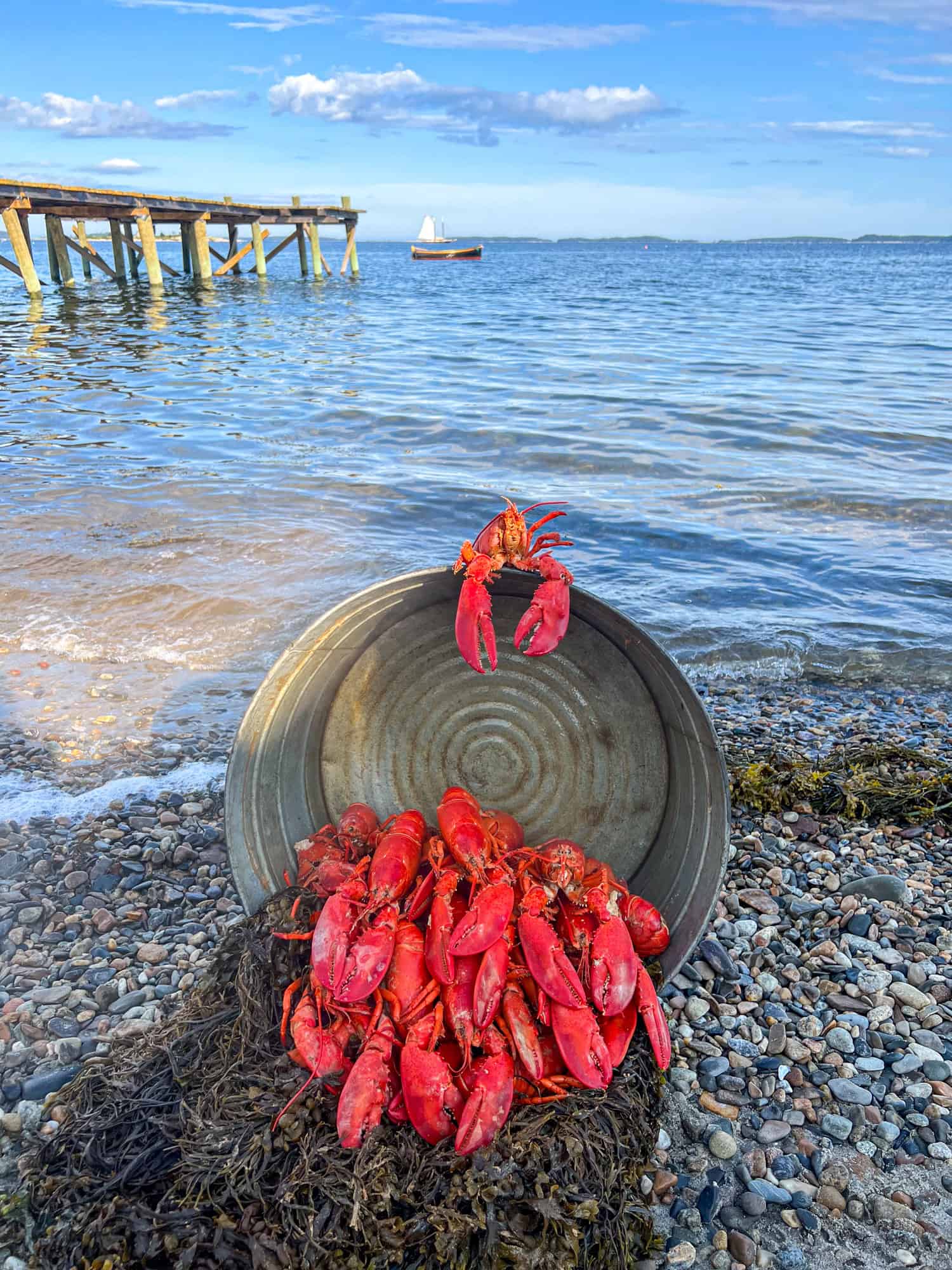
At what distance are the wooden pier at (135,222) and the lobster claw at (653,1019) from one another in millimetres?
29548

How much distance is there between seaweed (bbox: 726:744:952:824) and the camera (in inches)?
199

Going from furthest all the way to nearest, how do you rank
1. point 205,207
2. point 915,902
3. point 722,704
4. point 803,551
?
point 205,207
point 803,551
point 722,704
point 915,902

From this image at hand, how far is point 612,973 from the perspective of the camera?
3.15 meters

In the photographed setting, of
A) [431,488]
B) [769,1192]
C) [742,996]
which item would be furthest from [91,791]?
[431,488]

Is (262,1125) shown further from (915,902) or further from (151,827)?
(915,902)

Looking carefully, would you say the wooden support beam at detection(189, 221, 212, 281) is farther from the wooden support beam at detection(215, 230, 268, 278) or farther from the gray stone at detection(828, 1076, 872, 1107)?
the gray stone at detection(828, 1076, 872, 1107)

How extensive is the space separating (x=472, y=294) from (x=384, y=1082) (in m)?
50.5

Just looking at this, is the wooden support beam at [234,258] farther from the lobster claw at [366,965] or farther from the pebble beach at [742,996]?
the lobster claw at [366,965]

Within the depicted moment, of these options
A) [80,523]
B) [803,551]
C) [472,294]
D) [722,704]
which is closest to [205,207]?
[472,294]

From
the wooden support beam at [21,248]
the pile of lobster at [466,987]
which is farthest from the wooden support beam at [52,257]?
the pile of lobster at [466,987]

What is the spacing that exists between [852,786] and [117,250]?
41841mm

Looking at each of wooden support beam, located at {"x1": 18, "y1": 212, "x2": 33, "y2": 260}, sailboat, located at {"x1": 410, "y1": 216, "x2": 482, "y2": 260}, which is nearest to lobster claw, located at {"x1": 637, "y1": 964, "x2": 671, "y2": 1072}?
wooden support beam, located at {"x1": 18, "y1": 212, "x2": 33, "y2": 260}

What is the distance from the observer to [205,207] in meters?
36.9

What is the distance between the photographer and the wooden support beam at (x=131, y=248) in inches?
1389
